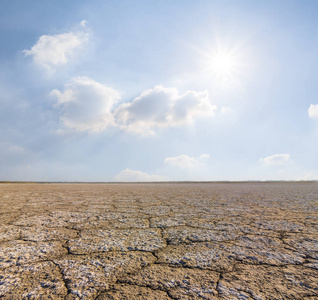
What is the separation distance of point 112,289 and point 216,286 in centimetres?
52

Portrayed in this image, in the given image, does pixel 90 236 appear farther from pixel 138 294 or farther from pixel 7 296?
pixel 138 294

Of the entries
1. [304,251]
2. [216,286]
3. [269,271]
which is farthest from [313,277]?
[216,286]

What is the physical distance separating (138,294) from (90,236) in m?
1.03

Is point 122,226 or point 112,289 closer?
point 112,289

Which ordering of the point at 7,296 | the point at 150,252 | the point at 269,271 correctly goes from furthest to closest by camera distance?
the point at 150,252 → the point at 269,271 → the point at 7,296

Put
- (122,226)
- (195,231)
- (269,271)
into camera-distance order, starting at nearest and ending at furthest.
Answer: (269,271) → (195,231) → (122,226)

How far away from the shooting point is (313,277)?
1.12m

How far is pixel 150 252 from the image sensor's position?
148cm

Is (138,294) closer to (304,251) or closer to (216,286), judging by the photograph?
(216,286)

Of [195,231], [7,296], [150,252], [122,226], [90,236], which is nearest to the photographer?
[7,296]

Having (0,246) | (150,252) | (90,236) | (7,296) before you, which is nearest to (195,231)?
(150,252)

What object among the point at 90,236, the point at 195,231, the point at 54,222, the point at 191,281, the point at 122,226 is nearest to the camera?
the point at 191,281

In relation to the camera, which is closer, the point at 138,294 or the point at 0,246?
the point at 138,294

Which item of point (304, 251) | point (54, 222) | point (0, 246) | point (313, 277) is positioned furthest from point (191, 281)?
point (54, 222)
